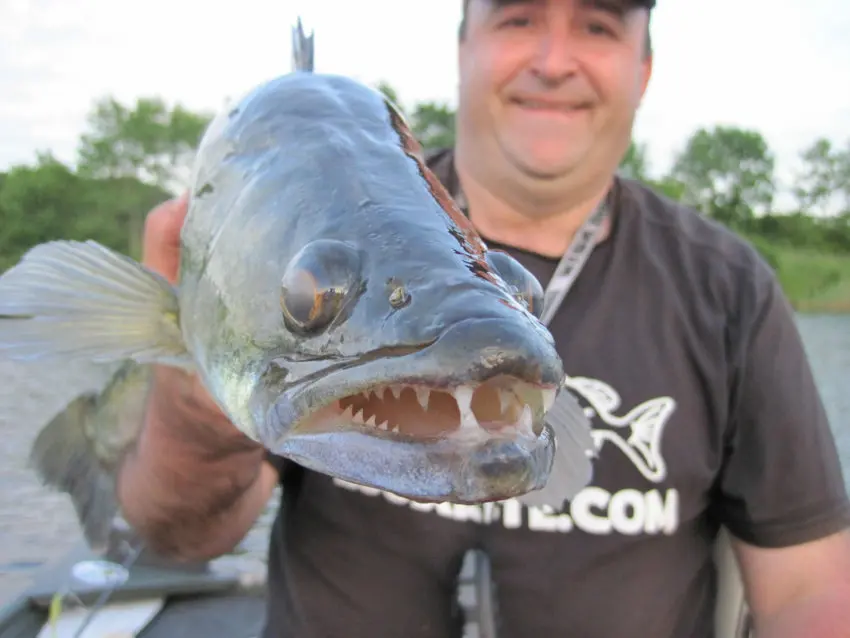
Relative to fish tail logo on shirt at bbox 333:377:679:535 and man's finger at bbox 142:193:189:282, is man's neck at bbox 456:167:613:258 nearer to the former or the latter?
fish tail logo on shirt at bbox 333:377:679:535

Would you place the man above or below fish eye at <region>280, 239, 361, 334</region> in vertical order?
below

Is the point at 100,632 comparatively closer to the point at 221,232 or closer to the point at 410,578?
the point at 410,578

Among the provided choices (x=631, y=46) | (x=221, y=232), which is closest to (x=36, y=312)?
(x=221, y=232)

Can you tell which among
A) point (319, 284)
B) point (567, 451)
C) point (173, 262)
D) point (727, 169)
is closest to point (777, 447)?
point (567, 451)

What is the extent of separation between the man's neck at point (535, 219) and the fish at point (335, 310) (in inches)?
31.9

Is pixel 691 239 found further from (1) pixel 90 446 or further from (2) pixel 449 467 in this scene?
(1) pixel 90 446

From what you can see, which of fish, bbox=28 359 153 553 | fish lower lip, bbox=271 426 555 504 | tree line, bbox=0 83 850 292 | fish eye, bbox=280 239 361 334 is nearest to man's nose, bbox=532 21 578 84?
fish eye, bbox=280 239 361 334

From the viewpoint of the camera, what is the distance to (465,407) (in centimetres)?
97

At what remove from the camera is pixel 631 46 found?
2.47 meters

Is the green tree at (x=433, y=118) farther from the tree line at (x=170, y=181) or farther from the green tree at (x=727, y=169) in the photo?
the green tree at (x=727, y=169)

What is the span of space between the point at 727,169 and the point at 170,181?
36.2 m

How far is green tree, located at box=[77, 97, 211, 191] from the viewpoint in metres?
40.3

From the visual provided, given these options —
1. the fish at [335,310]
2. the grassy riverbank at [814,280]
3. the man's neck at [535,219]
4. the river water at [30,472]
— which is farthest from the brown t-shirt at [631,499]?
the grassy riverbank at [814,280]

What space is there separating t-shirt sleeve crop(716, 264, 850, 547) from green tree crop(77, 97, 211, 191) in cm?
4075
